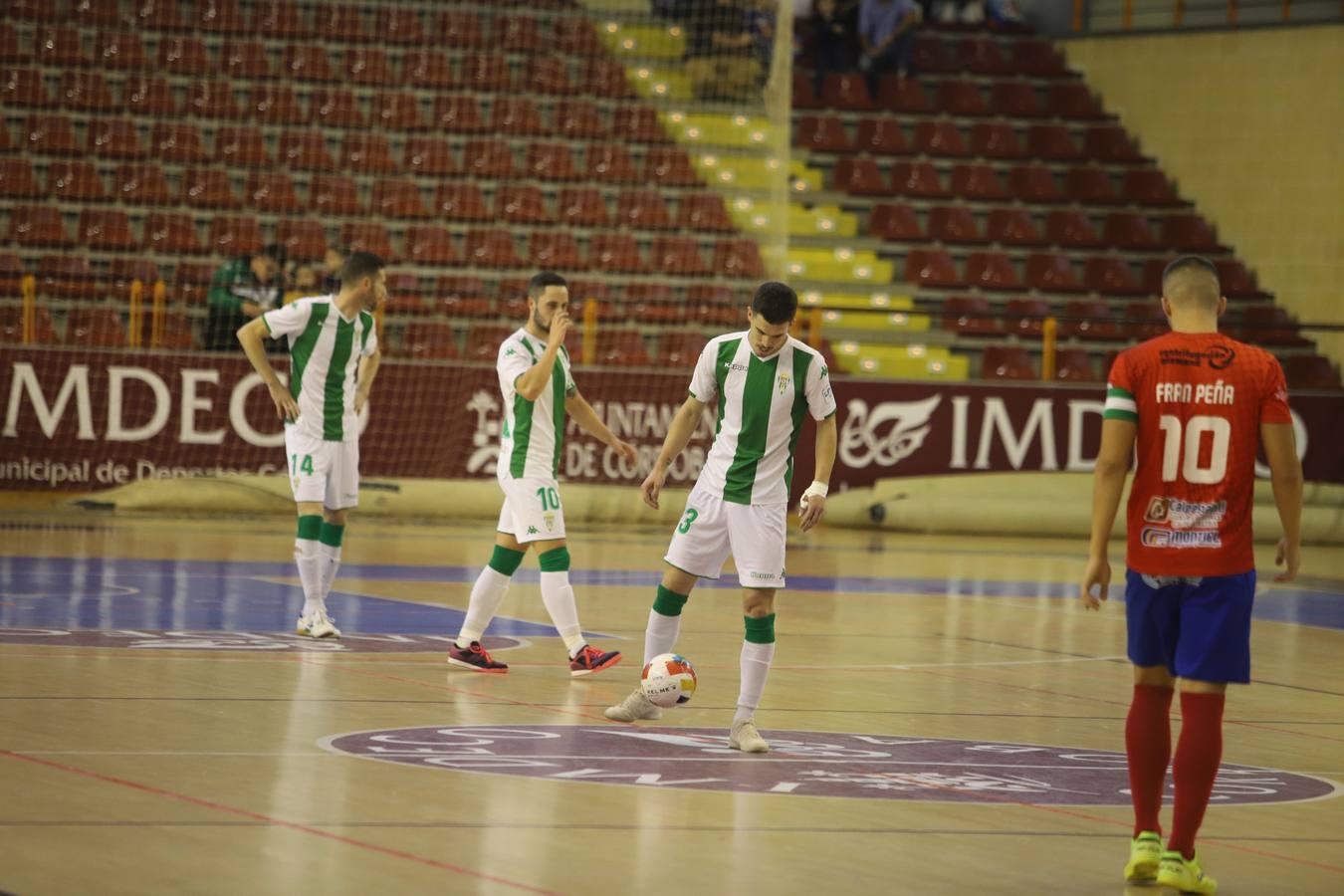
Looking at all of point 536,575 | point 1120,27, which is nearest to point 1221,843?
point 536,575

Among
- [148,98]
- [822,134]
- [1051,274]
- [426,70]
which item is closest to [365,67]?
[426,70]

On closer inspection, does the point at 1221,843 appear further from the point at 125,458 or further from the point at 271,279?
the point at 125,458

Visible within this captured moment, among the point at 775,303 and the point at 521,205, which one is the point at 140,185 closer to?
the point at 521,205

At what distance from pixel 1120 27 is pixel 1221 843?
24759 millimetres

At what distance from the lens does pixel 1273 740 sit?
8672 millimetres

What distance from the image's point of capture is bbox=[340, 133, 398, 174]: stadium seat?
25594 mm

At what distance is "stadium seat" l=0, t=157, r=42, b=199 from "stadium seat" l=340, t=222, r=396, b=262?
3.84 meters

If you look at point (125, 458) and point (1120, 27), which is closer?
point (125, 458)

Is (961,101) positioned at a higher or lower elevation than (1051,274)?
higher

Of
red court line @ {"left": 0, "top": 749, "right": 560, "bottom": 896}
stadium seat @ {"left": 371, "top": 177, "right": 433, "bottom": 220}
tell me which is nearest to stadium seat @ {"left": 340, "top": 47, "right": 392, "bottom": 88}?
stadium seat @ {"left": 371, "top": 177, "right": 433, "bottom": 220}

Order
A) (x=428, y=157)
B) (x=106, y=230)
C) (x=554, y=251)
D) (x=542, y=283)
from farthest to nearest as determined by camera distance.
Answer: (x=428, y=157)
(x=554, y=251)
(x=106, y=230)
(x=542, y=283)

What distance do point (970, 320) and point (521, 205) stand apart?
20.4 ft

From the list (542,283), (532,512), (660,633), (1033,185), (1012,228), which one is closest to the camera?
(660,633)

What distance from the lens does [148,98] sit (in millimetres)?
25484
